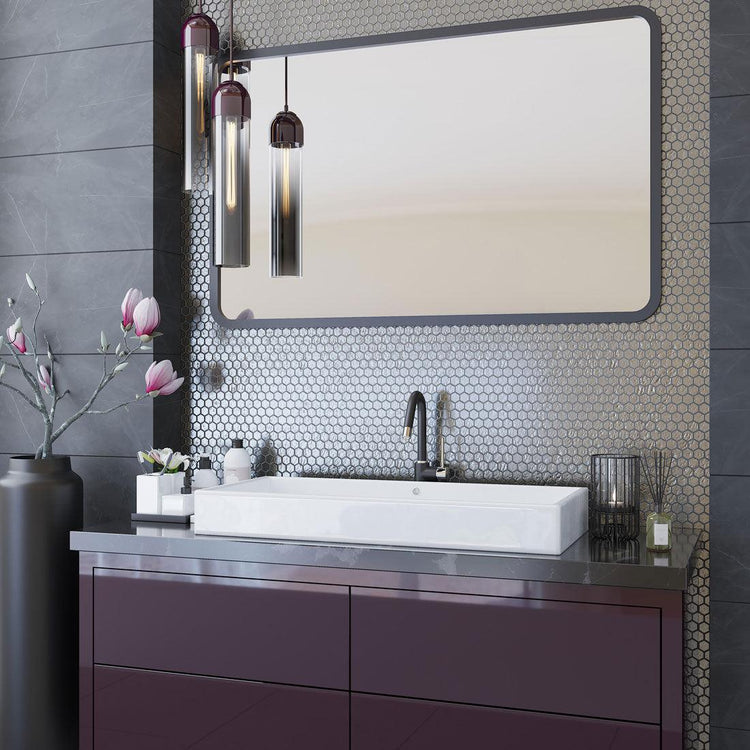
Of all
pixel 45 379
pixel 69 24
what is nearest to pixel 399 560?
pixel 45 379

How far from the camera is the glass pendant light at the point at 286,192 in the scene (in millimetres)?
1999

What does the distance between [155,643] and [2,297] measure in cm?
134

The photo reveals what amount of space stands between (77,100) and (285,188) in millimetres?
1244

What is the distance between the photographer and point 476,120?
2664mm

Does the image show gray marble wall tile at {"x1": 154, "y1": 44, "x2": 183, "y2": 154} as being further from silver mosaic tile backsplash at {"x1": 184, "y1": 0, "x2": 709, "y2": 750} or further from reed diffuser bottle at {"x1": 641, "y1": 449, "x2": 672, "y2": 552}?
reed diffuser bottle at {"x1": 641, "y1": 449, "x2": 672, "y2": 552}

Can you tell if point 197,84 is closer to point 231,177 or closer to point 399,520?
point 231,177

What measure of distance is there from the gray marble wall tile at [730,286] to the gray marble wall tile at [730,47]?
0.38m

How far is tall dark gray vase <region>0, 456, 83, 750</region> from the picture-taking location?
2.51 meters

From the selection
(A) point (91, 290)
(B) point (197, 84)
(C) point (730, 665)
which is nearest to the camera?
(B) point (197, 84)

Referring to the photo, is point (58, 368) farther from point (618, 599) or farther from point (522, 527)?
point (618, 599)

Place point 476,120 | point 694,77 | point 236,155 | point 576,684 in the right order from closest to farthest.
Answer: point 236,155 → point 576,684 → point 694,77 → point 476,120

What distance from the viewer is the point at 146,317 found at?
2.60 m

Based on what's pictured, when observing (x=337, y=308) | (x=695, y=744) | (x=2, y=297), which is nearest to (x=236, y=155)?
(x=337, y=308)

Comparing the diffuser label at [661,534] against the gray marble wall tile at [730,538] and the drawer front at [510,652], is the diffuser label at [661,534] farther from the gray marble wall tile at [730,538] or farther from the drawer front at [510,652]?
the gray marble wall tile at [730,538]
